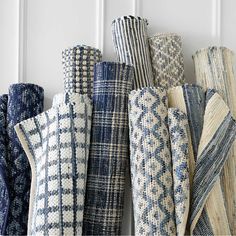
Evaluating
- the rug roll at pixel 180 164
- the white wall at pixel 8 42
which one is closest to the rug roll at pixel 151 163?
the rug roll at pixel 180 164

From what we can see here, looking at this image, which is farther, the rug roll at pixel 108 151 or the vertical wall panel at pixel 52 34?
the vertical wall panel at pixel 52 34

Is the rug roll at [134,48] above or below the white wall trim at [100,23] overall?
below

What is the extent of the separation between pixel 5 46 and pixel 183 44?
0.36 meters

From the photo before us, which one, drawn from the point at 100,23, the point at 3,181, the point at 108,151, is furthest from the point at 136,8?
the point at 3,181

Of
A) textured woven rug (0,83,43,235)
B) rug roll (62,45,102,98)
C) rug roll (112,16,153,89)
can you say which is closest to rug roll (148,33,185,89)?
rug roll (112,16,153,89)

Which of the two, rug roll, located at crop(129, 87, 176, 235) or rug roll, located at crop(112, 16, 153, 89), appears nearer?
rug roll, located at crop(129, 87, 176, 235)

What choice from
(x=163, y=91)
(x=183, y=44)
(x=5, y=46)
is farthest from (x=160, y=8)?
(x=5, y=46)

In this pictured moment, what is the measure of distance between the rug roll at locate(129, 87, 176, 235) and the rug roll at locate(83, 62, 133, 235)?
2cm

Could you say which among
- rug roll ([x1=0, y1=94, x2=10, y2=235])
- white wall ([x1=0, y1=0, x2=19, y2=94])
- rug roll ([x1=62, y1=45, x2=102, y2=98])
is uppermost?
white wall ([x1=0, y1=0, x2=19, y2=94])

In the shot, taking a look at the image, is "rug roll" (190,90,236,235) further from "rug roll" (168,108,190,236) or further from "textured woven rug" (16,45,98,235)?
"textured woven rug" (16,45,98,235)

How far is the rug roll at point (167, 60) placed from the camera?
84 cm

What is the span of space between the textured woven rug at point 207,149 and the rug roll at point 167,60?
5 cm

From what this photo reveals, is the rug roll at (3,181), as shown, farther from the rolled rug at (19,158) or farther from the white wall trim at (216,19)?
the white wall trim at (216,19)

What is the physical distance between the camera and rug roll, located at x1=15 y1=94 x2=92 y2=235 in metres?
0.73
